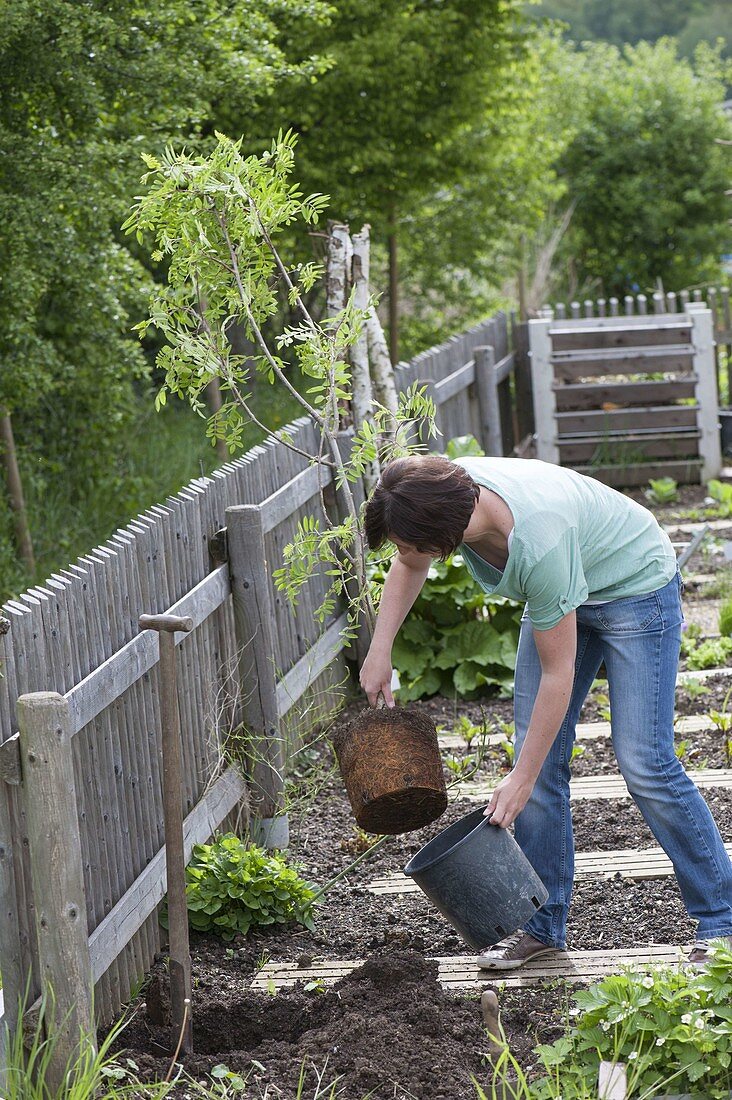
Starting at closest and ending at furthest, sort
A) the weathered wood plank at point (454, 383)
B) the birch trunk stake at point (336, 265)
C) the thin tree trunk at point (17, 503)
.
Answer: the birch trunk stake at point (336, 265) → the thin tree trunk at point (17, 503) → the weathered wood plank at point (454, 383)

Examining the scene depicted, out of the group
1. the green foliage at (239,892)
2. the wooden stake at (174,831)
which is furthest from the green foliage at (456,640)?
the wooden stake at (174,831)

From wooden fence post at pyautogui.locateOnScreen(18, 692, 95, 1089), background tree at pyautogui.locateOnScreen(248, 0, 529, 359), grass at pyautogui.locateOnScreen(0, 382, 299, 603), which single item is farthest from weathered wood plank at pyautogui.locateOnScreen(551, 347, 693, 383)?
wooden fence post at pyautogui.locateOnScreen(18, 692, 95, 1089)

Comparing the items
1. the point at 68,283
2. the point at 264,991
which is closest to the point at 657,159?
the point at 68,283

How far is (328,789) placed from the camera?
204 inches

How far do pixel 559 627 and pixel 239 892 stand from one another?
152cm

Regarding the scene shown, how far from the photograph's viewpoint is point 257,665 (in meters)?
4.52

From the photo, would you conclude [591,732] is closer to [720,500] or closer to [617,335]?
[720,500]

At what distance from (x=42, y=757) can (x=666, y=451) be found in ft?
27.3

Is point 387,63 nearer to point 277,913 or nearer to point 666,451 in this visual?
point 666,451

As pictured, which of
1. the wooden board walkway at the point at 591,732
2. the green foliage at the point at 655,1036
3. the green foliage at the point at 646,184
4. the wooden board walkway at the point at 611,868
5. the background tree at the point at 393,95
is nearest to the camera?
the green foliage at the point at 655,1036

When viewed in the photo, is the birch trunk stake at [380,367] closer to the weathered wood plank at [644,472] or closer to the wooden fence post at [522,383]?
the weathered wood plank at [644,472]

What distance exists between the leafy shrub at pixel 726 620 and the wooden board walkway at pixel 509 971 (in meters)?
3.03

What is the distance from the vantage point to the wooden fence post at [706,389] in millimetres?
10039

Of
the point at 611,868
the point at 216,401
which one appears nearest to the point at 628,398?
the point at 216,401
